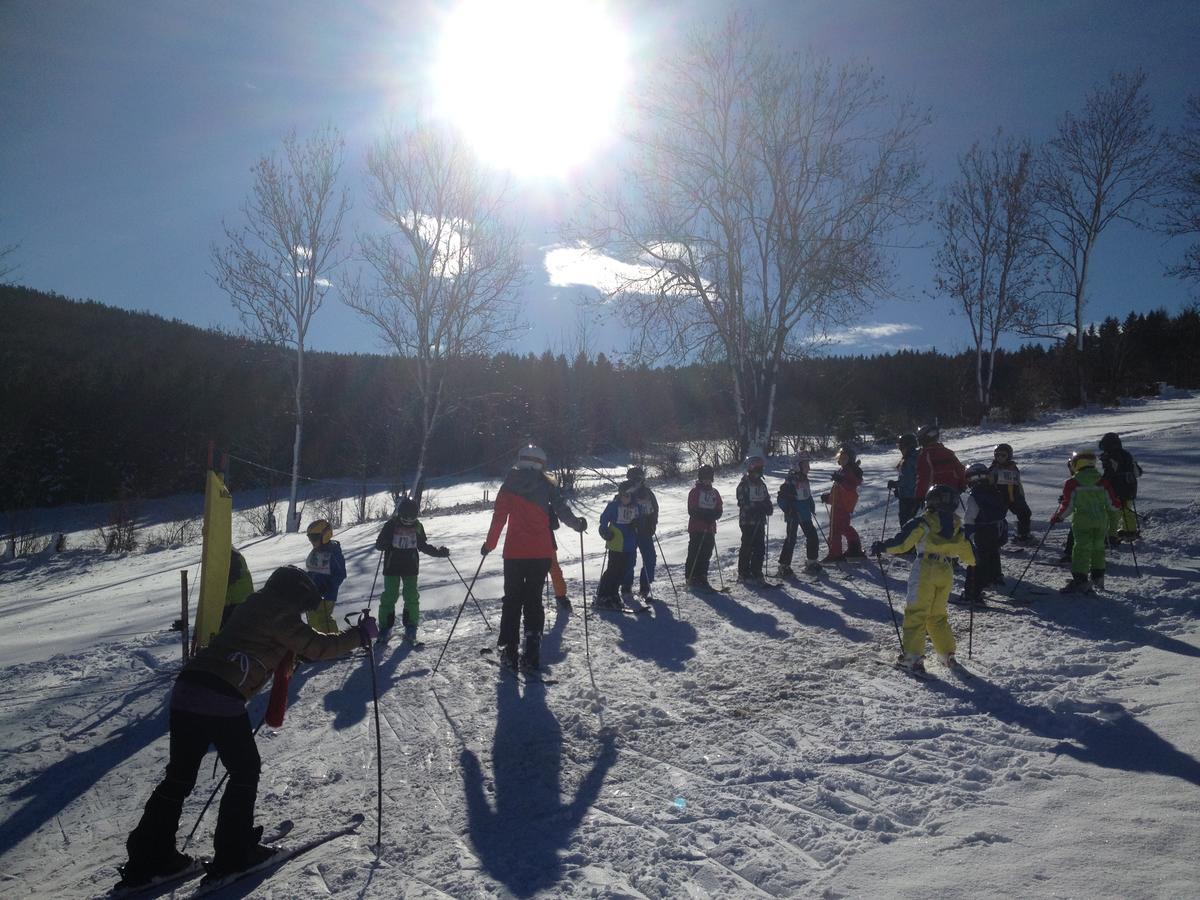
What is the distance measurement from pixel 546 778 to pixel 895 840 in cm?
199

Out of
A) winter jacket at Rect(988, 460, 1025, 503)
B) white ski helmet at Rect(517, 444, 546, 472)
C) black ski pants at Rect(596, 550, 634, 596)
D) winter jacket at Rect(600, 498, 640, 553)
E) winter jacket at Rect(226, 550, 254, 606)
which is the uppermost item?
white ski helmet at Rect(517, 444, 546, 472)

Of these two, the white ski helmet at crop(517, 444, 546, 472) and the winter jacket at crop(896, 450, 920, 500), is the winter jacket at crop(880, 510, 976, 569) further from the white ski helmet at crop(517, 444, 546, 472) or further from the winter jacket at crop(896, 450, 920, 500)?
the winter jacket at crop(896, 450, 920, 500)

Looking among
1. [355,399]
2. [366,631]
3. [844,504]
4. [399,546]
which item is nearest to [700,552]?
[844,504]

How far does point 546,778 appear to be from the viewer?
14.0 feet

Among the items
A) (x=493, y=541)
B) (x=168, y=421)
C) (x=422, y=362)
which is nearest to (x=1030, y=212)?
(x=422, y=362)

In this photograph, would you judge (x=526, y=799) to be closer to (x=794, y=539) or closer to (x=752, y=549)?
(x=752, y=549)

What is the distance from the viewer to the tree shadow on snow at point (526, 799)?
3.35m

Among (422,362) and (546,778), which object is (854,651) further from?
(422,362)

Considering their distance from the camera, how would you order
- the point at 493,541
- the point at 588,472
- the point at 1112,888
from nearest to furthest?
1. the point at 1112,888
2. the point at 493,541
3. the point at 588,472

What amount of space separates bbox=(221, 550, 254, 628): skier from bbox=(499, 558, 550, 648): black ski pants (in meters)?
2.57

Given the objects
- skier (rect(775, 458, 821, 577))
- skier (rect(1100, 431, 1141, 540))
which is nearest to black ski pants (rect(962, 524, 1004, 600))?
skier (rect(775, 458, 821, 577))

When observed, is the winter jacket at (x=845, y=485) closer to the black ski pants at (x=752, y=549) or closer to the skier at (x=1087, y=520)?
the black ski pants at (x=752, y=549)

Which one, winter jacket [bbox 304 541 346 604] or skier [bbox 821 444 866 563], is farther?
skier [bbox 821 444 866 563]

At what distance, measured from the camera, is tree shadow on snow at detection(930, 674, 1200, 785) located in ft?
12.5
